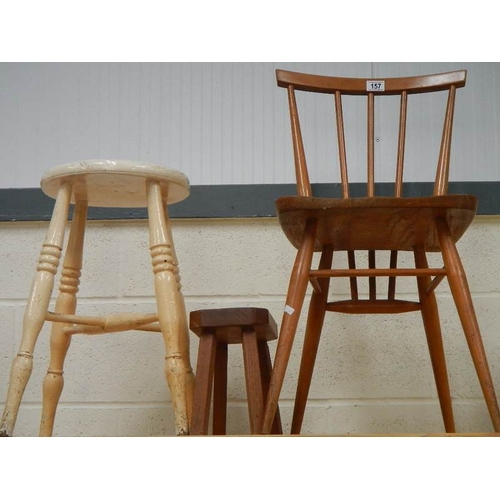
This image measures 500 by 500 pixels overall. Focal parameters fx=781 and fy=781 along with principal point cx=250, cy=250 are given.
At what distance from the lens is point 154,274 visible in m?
1.49

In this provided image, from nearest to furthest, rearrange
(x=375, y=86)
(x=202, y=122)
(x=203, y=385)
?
(x=203, y=385), (x=375, y=86), (x=202, y=122)

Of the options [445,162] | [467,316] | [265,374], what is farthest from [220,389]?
[445,162]

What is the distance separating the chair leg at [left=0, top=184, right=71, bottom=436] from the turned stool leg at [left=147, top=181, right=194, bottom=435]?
0.58 ft

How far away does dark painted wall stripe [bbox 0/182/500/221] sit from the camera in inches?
79.9

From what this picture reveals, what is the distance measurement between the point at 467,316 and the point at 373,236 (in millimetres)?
234

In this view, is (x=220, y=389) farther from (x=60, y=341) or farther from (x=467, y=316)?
(x=467, y=316)

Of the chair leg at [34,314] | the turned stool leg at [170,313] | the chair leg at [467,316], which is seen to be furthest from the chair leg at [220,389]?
the chair leg at [467,316]

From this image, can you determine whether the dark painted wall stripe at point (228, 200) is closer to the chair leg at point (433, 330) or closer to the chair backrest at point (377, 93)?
the chair backrest at point (377, 93)

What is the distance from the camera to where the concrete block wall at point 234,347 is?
198 cm

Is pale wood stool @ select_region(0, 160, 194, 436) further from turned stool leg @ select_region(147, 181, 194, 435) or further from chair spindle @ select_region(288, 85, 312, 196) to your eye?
chair spindle @ select_region(288, 85, 312, 196)
